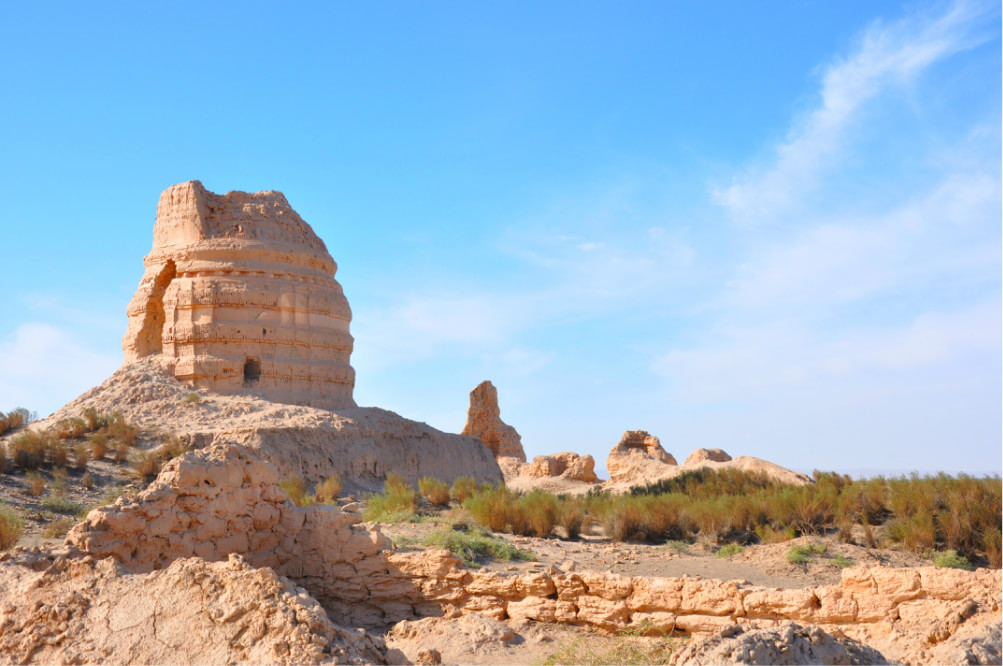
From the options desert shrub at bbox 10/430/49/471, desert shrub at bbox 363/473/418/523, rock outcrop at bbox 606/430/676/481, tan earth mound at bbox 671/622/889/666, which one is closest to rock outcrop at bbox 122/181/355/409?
desert shrub at bbox 10/430/49/471

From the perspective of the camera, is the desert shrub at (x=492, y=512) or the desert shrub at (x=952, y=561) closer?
the desert shrub at (x=952, y=561)

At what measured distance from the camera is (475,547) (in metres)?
9.80

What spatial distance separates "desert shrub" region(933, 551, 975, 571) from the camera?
9562 millimetres

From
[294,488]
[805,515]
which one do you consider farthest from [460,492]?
[805,515]

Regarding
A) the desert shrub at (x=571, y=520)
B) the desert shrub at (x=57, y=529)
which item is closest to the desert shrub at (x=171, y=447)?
the desert shrub at (x=57, y=529)

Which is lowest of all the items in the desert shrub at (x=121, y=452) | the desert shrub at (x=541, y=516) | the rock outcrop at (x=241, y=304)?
the desert shrub at (x=541, y=516)

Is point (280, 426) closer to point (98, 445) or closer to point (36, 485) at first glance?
point (98, 445)

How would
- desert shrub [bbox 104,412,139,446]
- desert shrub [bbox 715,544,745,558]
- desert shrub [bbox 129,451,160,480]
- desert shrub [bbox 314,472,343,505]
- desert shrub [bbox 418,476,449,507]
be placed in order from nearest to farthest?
desert shrub [bbox 715,544,745,558] < desert shrub [bbox 129,451,160,480] < desert shrub [bbox 314,472,343,505] < desert shrub [bbox 418,476,449,507] < desert shrub [bbox 104,412,139,446]

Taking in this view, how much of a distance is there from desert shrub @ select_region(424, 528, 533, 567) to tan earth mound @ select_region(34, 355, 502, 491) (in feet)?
23.8

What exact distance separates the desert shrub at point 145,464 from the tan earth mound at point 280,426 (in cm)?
107

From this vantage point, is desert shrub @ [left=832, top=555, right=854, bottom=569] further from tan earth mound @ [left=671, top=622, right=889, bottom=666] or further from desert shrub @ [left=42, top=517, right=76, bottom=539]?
desert shrub @ [left=42, top=517, right=76, bottom=539]

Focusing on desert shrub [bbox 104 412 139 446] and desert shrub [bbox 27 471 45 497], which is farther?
desert shrub [bbox 104 412 139 446]

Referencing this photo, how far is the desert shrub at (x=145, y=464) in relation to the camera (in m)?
14.6

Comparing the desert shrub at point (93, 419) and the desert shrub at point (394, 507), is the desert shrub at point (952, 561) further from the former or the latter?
the desert shrub at point (93, 419)
